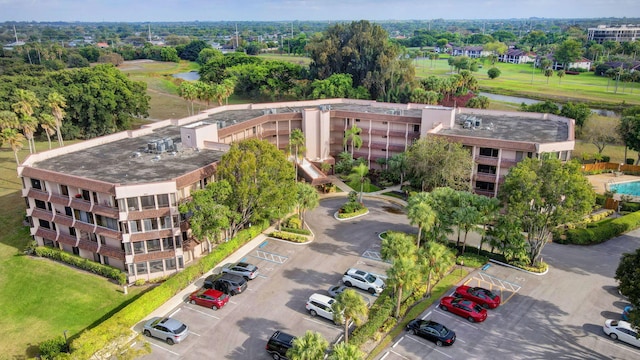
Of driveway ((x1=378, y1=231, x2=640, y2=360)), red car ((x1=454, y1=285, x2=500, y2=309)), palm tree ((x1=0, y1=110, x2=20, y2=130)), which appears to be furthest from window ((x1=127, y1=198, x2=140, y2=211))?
palm tree ((x1=0, y1=110, x2=20, y2=130))

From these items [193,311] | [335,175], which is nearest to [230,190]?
[193,311]

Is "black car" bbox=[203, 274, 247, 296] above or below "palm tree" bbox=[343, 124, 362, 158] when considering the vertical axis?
below

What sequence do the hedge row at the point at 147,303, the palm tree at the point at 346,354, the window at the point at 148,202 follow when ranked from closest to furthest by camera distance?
the palm tree at the point at 346,354 < the hedge row at the point at 147,303 < the window at the point at 148,202

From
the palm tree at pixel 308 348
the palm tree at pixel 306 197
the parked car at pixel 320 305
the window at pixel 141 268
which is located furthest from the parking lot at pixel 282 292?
the palm tree at pixel 308 348

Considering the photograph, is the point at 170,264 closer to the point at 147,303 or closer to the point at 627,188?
the point at 147,303

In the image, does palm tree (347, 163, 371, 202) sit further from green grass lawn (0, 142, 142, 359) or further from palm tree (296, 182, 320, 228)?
green grass lawn (0, 142, 142, 359)

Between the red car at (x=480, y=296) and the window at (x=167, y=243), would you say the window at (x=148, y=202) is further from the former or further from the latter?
the red car at (x=480, y=296)

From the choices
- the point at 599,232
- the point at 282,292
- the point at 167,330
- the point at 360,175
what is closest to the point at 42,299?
the point at 167,330
